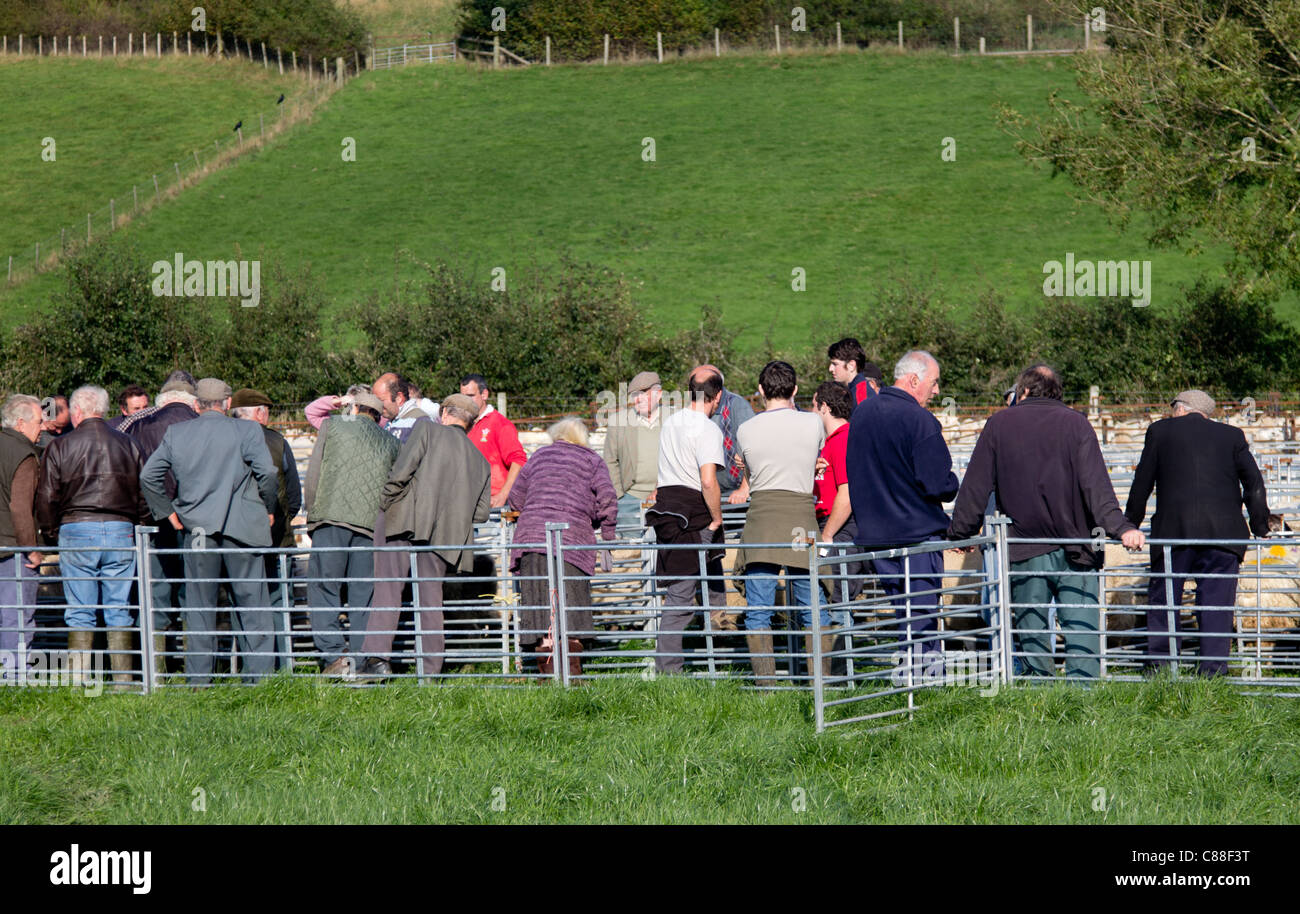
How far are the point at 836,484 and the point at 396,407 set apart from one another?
3.77m

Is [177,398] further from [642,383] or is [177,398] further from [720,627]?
[720,627]

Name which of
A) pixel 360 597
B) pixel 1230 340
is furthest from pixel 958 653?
pixel 1230 340

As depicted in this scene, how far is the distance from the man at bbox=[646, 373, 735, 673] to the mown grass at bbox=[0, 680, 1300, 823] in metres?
1.03

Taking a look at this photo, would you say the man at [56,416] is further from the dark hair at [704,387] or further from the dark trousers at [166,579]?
the dark hair at [704,387]

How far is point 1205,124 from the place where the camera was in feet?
96.1

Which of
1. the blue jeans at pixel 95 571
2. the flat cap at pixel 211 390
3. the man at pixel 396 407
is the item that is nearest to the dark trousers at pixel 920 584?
the man at pixel 396 407

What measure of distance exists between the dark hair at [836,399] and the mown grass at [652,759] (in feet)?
7.83

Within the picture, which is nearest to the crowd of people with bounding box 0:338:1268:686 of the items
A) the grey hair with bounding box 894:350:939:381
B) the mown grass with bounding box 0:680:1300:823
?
the grey hair with bounding box 894:350:939:381

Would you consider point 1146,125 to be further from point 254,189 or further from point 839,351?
point 254,189

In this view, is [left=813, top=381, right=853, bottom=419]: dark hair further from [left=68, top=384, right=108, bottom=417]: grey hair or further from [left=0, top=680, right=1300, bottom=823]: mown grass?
[left=68, top=384, right=108, bottom=417]: grey hair

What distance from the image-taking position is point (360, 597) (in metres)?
9.77

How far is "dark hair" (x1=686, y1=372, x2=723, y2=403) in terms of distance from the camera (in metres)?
9.14
